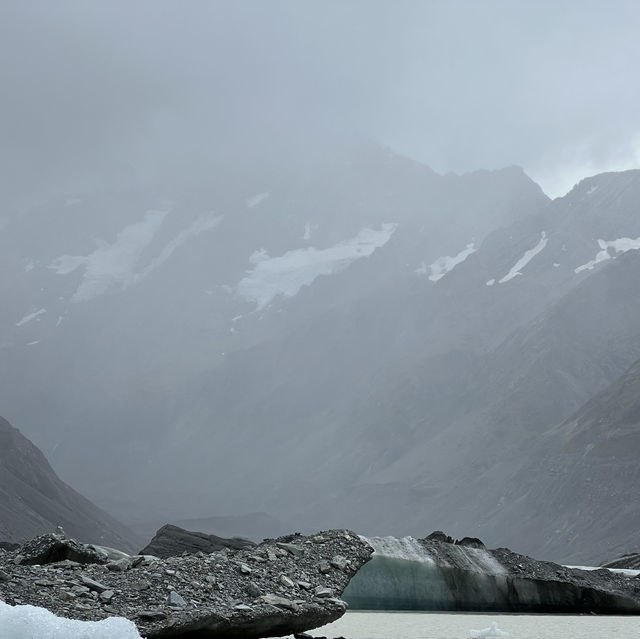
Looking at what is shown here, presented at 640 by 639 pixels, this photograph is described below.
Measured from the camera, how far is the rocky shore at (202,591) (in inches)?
590

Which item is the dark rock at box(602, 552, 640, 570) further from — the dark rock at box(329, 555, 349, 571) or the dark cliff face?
the dark cliff face

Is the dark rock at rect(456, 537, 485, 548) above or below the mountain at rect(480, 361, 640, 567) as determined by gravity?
below

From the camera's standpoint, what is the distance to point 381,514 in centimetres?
19338

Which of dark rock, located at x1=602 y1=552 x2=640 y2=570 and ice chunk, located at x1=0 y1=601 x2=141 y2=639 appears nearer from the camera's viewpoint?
ice chunk, located at x1=0 y1=601 x2=141 y2=639

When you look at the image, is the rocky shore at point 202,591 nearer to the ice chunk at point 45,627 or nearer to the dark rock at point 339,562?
the dark rock at point 339,562

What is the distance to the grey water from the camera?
69.4 ft

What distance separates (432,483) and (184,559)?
17917 centimetres

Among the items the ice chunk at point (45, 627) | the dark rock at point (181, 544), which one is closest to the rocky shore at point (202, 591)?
the ice chunk at point (45, 627)

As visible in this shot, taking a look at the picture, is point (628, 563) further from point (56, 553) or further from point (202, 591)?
point (202, 591)

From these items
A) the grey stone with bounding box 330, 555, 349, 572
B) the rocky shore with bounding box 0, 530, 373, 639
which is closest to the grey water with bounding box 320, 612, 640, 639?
the grey stone with bounding box 330, 555, 349, 572

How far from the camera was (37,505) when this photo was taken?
414 feet

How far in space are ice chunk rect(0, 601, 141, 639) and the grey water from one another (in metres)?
8.77

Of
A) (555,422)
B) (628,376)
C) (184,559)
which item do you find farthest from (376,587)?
(555,422)

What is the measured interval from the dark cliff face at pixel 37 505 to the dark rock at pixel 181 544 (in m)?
67.5
